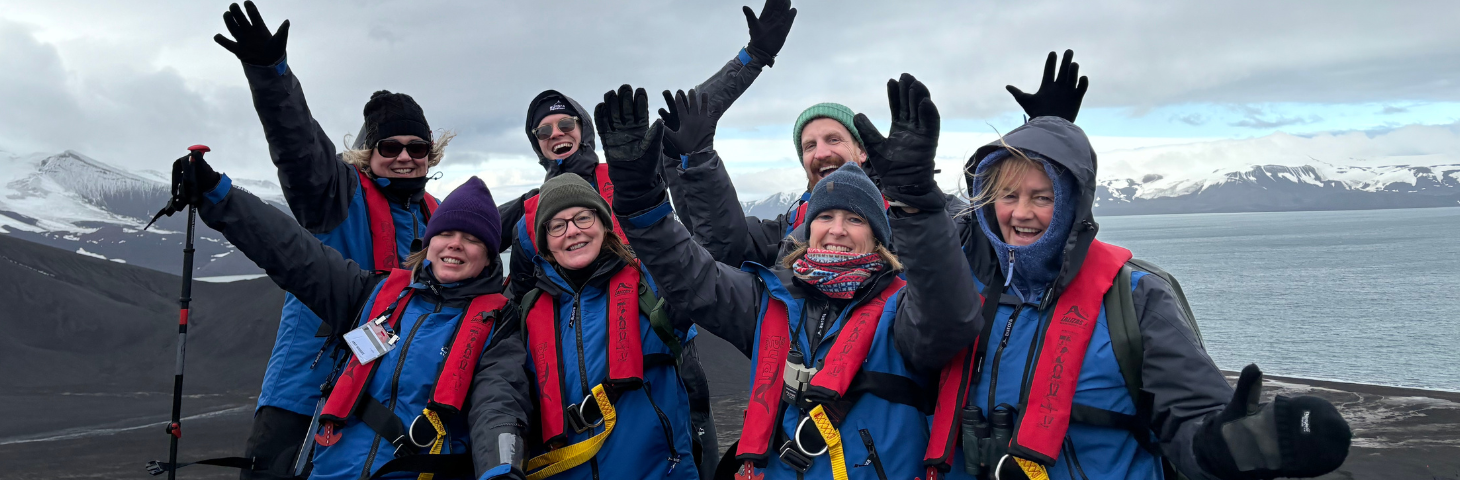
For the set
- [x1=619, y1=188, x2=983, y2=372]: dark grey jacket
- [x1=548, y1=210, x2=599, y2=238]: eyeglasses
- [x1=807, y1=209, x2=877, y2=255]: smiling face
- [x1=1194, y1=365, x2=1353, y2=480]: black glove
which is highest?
[x1=548, y1=210, x2=599, y2=238]: eyeglasses

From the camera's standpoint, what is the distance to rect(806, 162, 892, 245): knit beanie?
337 centimetres

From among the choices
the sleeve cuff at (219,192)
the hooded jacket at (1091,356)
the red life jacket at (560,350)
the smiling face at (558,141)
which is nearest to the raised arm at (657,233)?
the red life jacket at (560,350)

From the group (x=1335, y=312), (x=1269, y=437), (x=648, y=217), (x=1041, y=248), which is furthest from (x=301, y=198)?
(x=1335, y=312)

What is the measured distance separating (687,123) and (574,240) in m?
0.75

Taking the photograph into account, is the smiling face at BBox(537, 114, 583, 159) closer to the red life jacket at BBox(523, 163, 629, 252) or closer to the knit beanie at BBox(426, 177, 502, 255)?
the red life jacket at BBox(523, 163, 629, 252)

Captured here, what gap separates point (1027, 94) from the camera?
362cm

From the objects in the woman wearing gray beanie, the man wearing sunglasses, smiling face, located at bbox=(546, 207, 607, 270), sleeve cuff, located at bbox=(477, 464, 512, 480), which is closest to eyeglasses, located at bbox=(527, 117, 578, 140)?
the man wearing sunglasses

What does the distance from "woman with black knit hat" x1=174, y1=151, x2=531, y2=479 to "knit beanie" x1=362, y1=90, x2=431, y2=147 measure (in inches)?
34.3

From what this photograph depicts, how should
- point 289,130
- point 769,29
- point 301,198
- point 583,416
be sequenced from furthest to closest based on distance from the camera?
point 769,29 → point 301,198 → point 289,130 → point 583,416

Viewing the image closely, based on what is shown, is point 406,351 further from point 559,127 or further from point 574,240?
point 559,127

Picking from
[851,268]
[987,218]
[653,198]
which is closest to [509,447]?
[653,198]

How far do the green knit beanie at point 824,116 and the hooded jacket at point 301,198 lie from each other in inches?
88.1

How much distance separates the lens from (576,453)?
3615mm

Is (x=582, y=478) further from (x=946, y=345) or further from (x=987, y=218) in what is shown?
(x=987, y=218)
